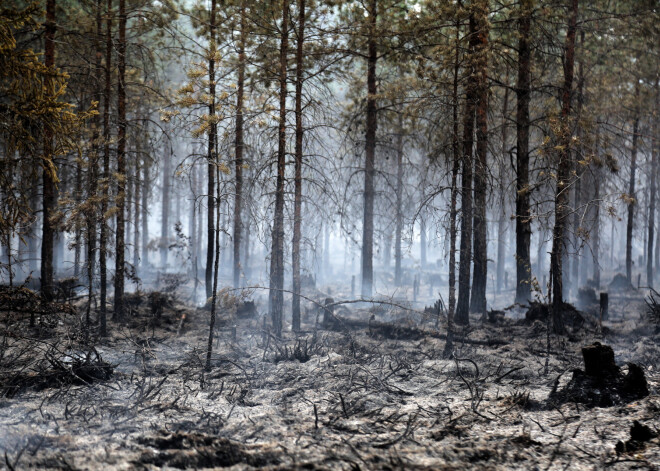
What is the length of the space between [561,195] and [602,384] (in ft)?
15.7

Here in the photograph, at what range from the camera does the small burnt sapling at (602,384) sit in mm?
6395

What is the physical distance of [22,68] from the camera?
26.6ft

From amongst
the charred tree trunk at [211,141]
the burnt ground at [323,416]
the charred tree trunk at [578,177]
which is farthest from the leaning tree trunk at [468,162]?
the charred tree trunk at [211,141]

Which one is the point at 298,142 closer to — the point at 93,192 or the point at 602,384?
the point at 93,192

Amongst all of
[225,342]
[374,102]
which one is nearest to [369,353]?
[225,342]

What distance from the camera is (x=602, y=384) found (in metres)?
6.60

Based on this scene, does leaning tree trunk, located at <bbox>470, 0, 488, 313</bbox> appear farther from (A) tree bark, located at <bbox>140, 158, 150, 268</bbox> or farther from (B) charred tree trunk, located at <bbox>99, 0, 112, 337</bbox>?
(A) tree bark, located at <bbox>140, 158, 150, 268</bbox>

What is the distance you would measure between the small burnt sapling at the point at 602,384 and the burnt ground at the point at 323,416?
17cm

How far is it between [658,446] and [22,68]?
10.3m

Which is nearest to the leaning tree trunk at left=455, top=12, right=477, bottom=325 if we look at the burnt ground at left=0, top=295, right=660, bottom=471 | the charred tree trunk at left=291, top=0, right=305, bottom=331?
the burnt ground at left=0, top=295, right=660, bottom=471

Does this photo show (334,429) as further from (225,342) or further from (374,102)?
(374,102)

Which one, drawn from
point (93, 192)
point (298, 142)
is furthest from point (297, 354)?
point (93, 192)

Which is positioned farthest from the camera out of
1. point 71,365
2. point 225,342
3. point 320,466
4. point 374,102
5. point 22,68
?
point 374,102

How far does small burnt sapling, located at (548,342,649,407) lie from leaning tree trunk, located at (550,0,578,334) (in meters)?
3.02
